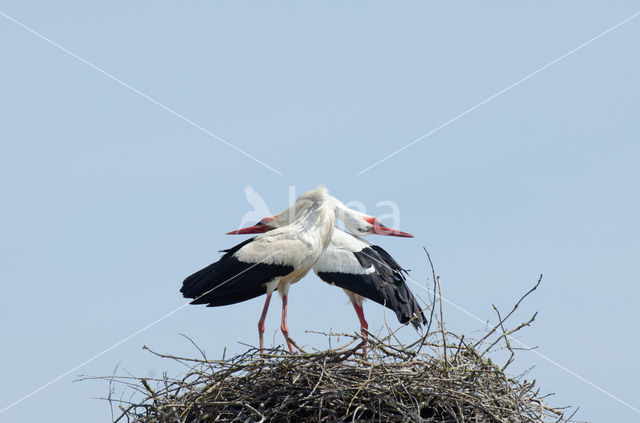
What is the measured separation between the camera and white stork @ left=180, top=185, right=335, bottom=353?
666 centimetres

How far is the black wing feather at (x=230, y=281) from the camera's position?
677cm

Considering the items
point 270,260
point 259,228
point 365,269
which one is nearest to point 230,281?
point 270,260

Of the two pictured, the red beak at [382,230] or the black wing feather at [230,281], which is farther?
the red beak at [382,230]

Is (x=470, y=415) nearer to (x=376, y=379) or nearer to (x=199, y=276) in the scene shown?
(x=376, y=379)

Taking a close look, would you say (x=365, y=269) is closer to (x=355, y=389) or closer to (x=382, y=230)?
(x=382, y=230)

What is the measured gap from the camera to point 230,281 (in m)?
6.79

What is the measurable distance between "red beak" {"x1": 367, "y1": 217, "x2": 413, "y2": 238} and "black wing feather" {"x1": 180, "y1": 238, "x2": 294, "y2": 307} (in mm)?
1414

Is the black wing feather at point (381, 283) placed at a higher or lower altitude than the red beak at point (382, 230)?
lower

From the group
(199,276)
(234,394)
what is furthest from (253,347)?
(199,276)

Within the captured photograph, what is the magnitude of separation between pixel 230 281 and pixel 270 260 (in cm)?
32

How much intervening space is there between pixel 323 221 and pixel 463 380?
2.00 meters

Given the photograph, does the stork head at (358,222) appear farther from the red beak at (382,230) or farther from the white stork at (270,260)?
the white stork at (270,260)

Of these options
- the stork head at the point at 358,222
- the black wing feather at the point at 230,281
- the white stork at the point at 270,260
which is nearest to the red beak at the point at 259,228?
the white stork at the point at 270,260

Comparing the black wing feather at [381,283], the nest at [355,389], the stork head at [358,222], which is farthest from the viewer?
the stork head at [358,222]
